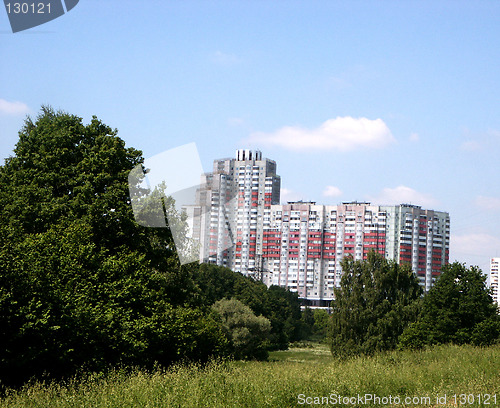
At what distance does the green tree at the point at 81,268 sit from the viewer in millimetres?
16812

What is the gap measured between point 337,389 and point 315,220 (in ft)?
428

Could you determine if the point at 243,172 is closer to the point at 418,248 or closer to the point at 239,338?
the point at 418,248

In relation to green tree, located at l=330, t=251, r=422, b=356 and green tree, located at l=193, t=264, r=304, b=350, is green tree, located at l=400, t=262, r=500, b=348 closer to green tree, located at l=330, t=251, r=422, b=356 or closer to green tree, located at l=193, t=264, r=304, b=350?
green tree, located at l=330, t=251, r=422, b=356

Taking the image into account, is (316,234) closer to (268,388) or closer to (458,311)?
(458,311)

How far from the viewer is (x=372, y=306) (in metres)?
59.2

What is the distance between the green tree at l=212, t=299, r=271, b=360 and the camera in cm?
6112

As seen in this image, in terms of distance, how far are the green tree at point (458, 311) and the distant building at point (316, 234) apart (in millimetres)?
93585

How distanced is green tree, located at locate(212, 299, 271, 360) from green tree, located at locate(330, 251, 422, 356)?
8436 mm

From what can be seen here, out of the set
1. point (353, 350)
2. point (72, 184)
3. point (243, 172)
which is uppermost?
point (243, 172)

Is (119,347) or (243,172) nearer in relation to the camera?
(119,347)

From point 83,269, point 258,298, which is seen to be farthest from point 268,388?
point 258,298

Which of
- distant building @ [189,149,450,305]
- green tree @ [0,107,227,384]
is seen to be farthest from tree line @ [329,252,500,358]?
distant building @ [189,149,450,305]

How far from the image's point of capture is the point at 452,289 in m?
40.4

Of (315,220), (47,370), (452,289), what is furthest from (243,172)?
(47,370)
